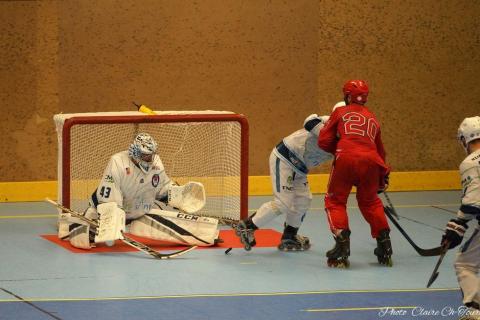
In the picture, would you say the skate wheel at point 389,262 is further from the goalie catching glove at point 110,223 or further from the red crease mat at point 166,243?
the goalie catching glove at point 110,223

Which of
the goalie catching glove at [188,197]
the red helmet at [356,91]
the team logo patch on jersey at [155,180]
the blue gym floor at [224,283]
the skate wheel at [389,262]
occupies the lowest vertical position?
the blue gym floor at [224,283]

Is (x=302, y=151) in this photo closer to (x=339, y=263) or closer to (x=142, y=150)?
(x=339, y=263)

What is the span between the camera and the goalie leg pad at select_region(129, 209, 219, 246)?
391 inches

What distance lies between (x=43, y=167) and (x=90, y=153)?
2.20 meters

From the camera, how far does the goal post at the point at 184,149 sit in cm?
1066

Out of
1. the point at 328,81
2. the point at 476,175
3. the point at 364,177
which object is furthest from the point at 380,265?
the point at 328,81

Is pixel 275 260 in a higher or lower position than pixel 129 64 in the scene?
lower

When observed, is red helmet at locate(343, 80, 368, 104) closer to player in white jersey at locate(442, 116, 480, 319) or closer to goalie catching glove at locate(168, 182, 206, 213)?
goalie catching glove at locate(168, 182, 206, 213)

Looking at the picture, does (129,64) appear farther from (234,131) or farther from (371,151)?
(371,151)

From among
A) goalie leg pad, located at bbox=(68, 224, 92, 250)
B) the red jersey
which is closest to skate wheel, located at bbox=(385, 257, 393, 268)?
the red jersey

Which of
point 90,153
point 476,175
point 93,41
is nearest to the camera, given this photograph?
point 476,175

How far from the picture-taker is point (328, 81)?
13266mm

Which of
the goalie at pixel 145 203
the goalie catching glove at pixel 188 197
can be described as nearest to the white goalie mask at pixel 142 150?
the goalie at pixel 145 203

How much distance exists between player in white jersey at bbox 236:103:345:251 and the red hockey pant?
69cm
